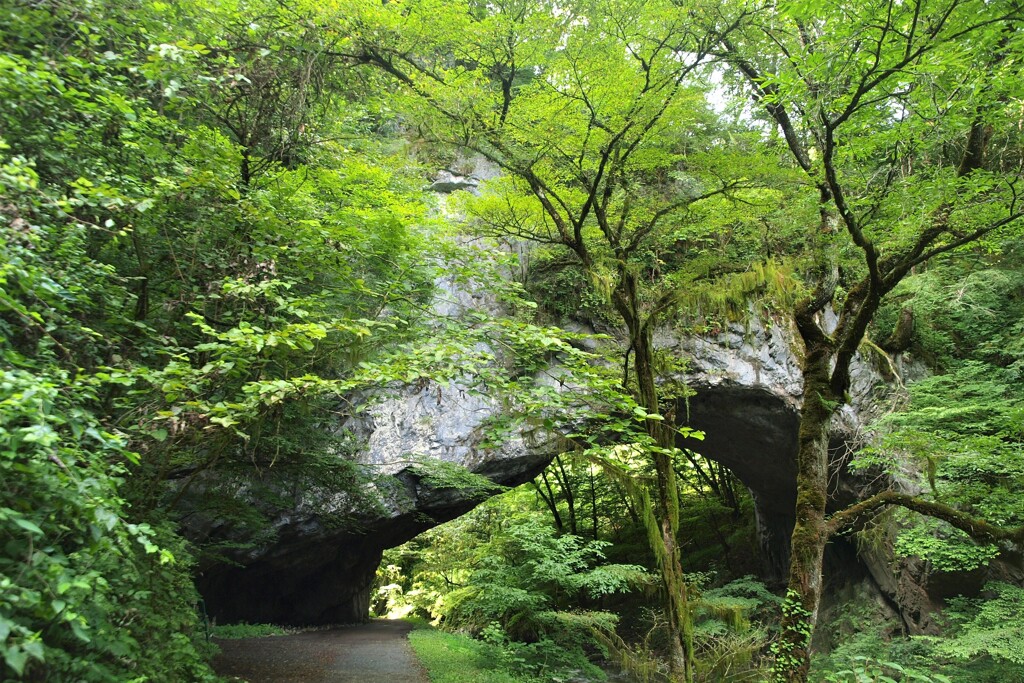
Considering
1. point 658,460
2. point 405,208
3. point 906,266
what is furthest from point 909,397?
point 405,208

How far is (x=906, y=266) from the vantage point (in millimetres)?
5035

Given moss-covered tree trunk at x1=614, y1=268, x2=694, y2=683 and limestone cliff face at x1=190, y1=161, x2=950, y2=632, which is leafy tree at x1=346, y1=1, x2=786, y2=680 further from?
limestone cliff face at x1=190, y1=161, x2=950, y2=632

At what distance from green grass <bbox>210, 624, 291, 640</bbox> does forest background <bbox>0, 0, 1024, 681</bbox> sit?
5175 mm

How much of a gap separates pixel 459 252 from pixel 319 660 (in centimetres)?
677

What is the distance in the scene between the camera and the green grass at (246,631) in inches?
410

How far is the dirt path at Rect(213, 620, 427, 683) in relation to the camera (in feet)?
23.7

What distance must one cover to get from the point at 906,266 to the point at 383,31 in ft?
18.9

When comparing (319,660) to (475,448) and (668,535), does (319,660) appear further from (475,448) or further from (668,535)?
(668,535)

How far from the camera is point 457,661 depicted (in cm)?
864

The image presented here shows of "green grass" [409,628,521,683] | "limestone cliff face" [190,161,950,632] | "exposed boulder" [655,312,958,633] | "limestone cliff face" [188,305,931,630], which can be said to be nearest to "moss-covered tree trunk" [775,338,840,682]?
"exposed boulder" [655,312,958,633]

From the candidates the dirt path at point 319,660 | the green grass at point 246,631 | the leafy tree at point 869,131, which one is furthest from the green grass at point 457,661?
the leafy tree at point 869,131

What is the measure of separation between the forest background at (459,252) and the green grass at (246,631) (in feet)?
17.0

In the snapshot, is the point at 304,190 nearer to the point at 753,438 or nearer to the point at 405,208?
the point at 405,208

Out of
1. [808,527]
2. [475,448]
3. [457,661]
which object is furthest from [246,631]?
[808,527]
